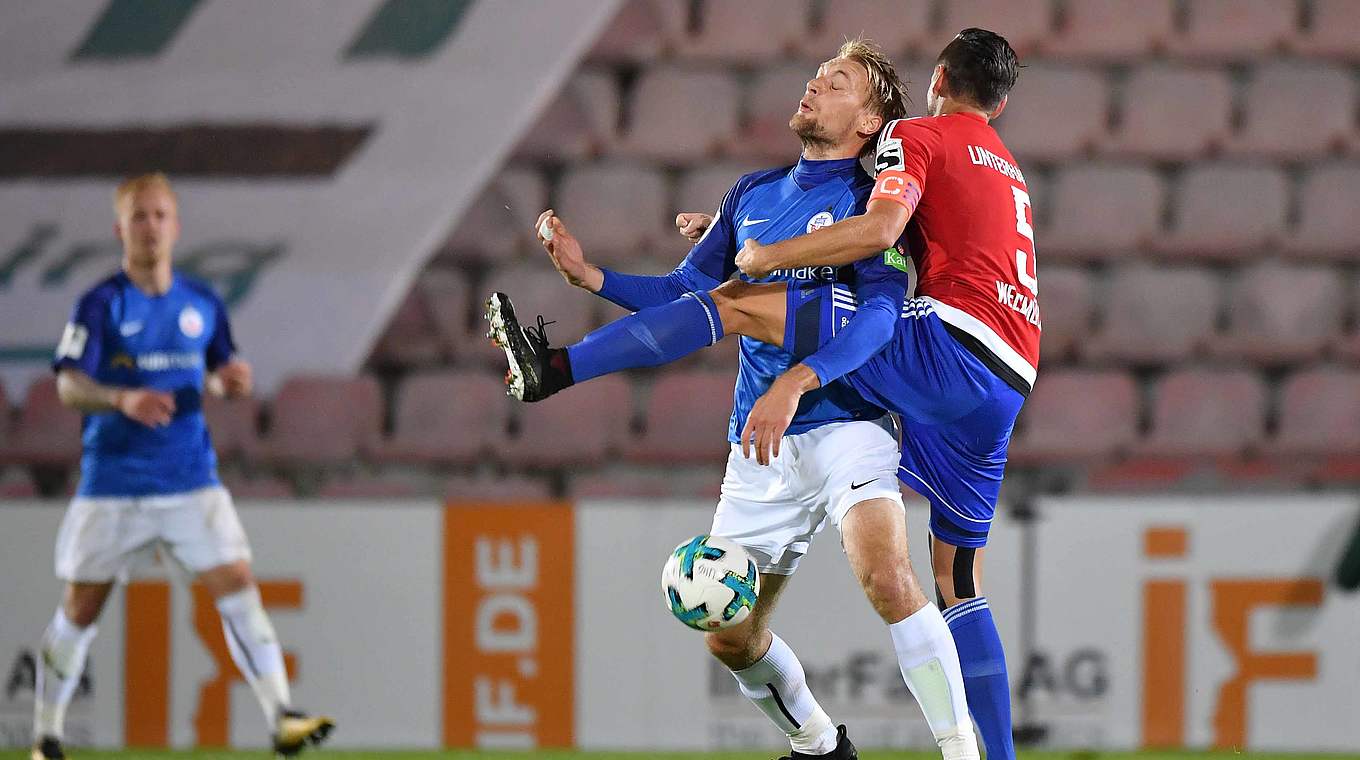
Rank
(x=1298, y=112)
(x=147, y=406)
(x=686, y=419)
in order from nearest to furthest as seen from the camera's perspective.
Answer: (x=147, y=406) → (x=686, y=419) → (x=1298, y=112)

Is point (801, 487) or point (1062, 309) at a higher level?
point (1062, 309)

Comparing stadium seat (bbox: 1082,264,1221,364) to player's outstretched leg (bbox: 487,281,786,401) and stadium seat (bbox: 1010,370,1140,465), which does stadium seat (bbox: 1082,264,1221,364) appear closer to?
stadium seat (bbox: 1010,370,1140,465)

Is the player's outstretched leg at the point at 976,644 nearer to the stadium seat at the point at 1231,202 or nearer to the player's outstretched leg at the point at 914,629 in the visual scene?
the player's outstretched leg at the point at 914,629

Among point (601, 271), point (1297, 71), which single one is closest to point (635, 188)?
point (1297, 71)

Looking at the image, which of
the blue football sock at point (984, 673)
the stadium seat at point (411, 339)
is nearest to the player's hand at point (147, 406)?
the blue football sock at point (984, 673)

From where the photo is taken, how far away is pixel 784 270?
3.51m

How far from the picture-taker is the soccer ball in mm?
3508

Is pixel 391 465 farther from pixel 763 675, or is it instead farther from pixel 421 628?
pixel 763 675

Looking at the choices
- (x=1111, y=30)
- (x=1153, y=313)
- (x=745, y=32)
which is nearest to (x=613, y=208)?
(x=745, y=32)

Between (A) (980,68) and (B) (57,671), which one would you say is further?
(B) (57,671)

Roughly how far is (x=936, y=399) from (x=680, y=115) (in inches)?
191

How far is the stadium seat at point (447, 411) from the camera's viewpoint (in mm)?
7043

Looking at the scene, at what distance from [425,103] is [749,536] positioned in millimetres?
4888

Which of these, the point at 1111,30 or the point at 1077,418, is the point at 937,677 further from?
the point at 1111,30
